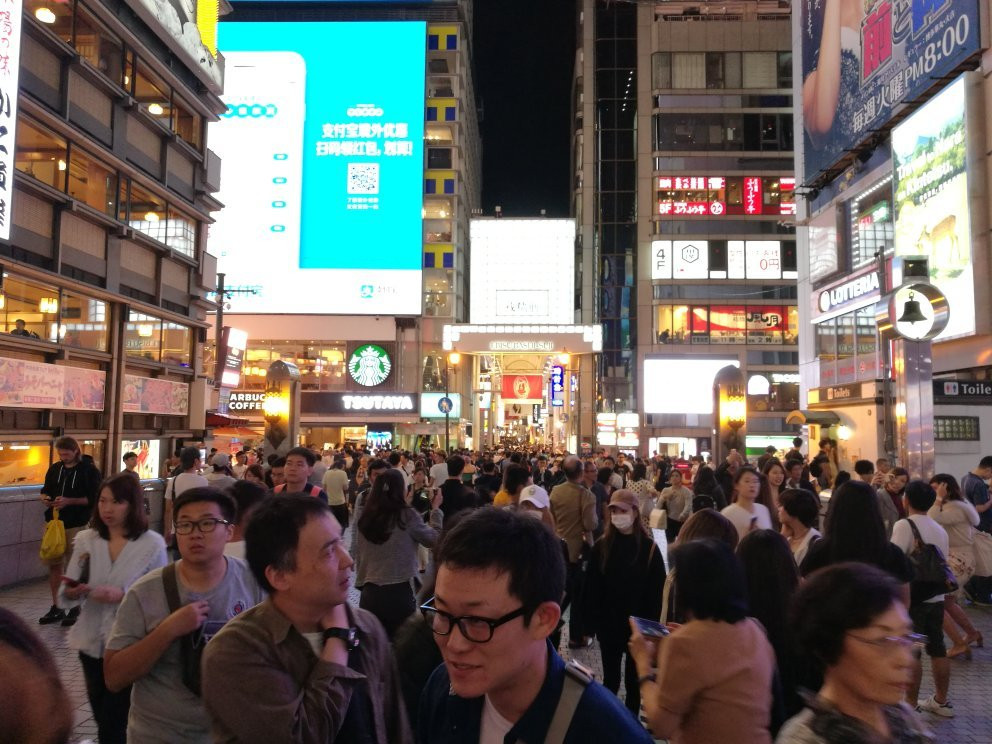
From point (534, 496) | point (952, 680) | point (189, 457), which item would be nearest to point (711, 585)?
point (534, 496)

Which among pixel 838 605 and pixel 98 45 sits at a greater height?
pixel 98 45

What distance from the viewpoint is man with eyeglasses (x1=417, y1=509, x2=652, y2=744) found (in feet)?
5.90

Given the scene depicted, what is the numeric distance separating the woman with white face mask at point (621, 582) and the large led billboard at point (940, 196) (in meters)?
17.1

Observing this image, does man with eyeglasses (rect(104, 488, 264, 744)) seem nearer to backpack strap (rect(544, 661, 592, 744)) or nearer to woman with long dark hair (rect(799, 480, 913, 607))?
backpack strap (rect(544, 661, 592, 744))

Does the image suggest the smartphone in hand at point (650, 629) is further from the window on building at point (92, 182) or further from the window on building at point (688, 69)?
the window on building at point (688, 69)

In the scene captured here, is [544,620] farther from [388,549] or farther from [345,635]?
[388,549]

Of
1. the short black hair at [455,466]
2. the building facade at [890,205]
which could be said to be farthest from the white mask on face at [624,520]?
the building facade at [890,205]

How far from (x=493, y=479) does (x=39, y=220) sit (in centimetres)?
1351

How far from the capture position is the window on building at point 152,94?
2362cm

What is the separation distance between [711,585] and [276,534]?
170 cm

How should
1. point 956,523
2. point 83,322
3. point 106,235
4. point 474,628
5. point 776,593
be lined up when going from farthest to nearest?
point 106,235
point 83,322
point 956,523
point 776,593
point 474,628

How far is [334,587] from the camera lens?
238cm

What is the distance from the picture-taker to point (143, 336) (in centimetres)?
2402

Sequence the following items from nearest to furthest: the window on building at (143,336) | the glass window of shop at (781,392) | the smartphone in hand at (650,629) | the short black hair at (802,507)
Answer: the smartphone in hand at (650,629) → the short black hair at (802,507) → the window on building at (143,336) → the glass window of shop at (781,392)
